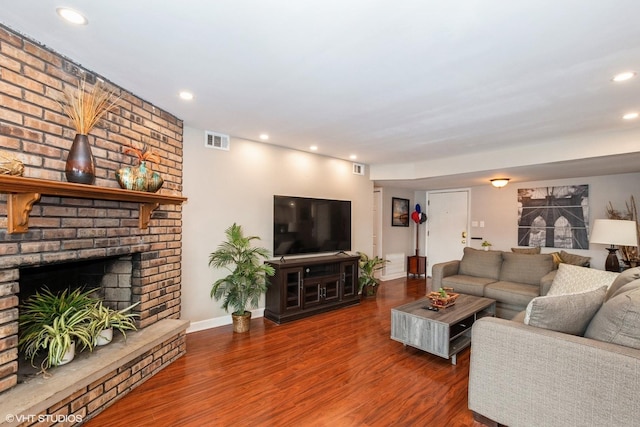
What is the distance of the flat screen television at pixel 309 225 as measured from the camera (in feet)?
13.3

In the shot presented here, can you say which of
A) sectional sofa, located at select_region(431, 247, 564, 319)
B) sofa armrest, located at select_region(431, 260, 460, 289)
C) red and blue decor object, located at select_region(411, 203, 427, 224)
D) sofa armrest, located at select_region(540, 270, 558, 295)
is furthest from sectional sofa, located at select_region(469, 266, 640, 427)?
red and blue decor object, located at select_region(411, 203, 427, 224)

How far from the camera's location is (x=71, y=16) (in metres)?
1.54

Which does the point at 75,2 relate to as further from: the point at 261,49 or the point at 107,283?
the point at 107,283

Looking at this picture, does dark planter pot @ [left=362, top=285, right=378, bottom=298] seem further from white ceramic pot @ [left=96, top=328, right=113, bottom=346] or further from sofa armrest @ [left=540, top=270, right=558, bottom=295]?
white ceramic pot @ [left=96, top=328, right=113, bottom=346]

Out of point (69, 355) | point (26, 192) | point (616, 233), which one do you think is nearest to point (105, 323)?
point (69, 355)

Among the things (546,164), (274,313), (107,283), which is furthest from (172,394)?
(546,164)

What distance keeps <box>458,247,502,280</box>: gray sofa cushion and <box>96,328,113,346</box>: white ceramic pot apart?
4.35m

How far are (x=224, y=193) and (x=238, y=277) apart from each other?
1.03 m

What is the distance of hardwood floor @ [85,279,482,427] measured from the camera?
1929mm

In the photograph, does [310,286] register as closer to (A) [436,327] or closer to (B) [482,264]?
(A) [436,327]

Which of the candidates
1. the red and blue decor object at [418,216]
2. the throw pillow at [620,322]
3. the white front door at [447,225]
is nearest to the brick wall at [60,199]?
the throw pillow at [620,322]

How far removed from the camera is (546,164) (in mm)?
3887

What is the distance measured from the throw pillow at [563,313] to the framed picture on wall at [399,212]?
4.67 meters

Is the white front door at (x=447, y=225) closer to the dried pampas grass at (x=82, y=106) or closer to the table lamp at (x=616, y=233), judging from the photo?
the table lamp at (x=616, y=233)
